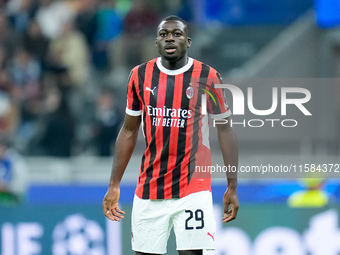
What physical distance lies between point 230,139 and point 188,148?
0.86 ft

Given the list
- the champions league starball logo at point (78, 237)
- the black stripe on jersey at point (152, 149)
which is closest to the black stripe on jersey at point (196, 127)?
the black stripe on jersey at point (152, 149)

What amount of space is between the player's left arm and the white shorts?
12 centimetres

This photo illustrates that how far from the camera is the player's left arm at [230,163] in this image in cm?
470

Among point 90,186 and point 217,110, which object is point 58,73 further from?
point 217,110

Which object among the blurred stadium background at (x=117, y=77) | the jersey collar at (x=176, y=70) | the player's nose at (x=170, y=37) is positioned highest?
the blurred stadium background at (x=117, y=77)

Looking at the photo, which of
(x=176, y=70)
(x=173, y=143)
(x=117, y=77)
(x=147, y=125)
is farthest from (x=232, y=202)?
(x=117, y=77)

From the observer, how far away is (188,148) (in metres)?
4.75

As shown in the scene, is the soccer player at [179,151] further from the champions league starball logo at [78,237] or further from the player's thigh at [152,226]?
the champions league starball logo at [78,237]

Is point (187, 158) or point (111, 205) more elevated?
point (187, 158)

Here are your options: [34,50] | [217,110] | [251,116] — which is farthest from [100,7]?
[217,110]

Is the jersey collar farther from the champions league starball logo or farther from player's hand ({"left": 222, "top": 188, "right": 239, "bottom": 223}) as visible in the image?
the champions league starball logo

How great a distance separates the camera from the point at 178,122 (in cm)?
473

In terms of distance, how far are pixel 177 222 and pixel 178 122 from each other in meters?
0.61

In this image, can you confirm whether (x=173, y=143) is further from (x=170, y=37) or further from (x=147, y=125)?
(x=170, y=37)
